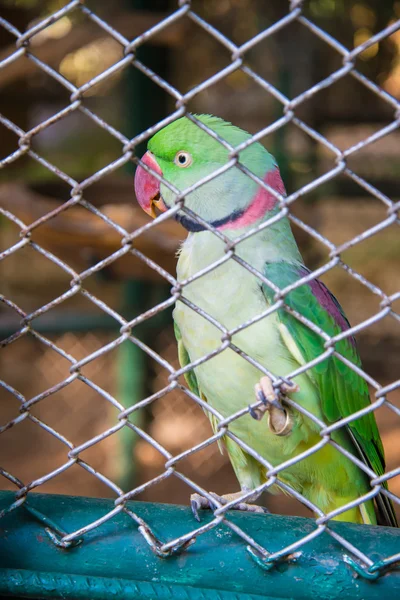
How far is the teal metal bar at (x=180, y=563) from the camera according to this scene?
1127 millimetres

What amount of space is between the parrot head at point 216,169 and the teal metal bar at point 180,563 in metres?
0.78

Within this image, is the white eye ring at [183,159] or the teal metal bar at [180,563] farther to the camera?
the white eye ring at [183,159]

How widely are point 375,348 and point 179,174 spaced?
3.25 m

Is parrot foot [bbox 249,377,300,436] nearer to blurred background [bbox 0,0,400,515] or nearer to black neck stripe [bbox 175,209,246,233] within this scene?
black neck stripe [bbox 175,209,246,233]

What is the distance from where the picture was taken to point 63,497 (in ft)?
4.17

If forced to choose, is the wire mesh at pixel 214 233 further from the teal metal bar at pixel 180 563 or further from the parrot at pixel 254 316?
the parrot at pixel 254 316

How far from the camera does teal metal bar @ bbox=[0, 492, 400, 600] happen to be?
1.13 m

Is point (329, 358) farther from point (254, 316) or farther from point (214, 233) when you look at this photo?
point (214, 233)

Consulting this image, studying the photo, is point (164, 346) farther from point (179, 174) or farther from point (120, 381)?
point (179, 174)

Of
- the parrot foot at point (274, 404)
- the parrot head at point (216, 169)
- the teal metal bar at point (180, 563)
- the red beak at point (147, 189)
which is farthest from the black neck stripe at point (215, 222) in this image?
the teal metal bar at point (180, 563)

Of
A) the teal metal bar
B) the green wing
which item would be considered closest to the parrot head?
the green wing

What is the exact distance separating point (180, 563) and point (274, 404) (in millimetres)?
336

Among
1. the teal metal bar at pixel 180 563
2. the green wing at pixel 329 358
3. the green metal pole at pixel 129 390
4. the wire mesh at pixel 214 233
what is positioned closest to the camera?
the wire mesh at pixel 214 233

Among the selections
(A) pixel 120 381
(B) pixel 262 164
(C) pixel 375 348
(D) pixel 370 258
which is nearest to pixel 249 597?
(B) pixel 262 164
